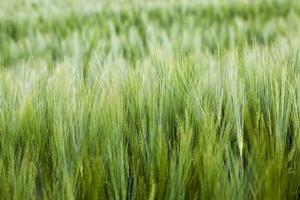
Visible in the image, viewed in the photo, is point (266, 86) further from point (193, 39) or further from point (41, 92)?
point (193, 39)

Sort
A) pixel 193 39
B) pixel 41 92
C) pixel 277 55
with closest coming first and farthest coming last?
1. pixel 41 92
2. pixel 277 55
3. pixel 193 39

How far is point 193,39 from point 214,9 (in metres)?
1.06

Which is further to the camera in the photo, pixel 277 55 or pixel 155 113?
pixel 277 55

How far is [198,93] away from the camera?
2.53ft

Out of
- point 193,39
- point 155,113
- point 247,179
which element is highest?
point 193,39

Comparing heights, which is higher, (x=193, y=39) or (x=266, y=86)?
(x=193, y=39)

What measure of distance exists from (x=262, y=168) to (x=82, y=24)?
2650 mm

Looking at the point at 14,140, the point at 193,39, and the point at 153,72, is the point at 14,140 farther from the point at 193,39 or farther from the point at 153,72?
the point at 193,39

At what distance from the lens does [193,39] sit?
2.29 metres

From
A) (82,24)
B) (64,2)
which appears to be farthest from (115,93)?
(64,2)

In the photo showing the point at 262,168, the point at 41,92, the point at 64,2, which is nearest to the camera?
the point at 262,168

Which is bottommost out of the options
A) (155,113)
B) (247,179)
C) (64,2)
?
(247,179)

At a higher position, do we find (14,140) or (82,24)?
(82,24)

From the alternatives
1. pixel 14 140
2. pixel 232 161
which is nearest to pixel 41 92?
pixel 14 140
